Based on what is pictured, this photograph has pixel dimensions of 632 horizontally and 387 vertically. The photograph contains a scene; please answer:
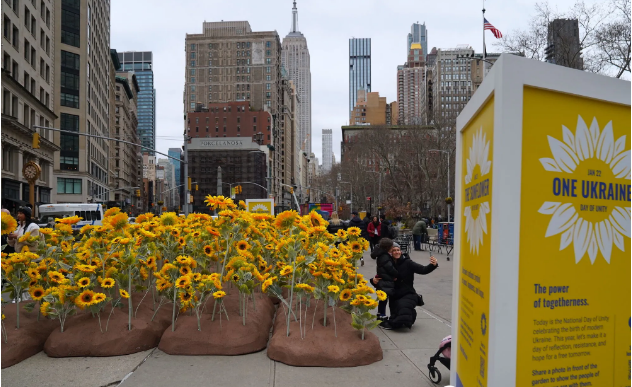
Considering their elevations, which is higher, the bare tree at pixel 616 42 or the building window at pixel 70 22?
the building window at pixel 70 22

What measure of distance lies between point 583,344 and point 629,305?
0.28 meters

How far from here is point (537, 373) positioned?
1972mm

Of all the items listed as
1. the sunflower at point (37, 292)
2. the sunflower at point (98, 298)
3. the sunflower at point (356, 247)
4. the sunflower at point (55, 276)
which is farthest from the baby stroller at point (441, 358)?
the sunflower at point (37, 292)

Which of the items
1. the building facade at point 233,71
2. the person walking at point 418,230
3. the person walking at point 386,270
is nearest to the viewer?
the person walking at point 386,270

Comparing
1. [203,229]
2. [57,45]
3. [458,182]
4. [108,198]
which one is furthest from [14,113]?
[108,198]

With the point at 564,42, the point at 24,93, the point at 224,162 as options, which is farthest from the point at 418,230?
the point at 224,162

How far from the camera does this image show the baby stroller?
434 cm

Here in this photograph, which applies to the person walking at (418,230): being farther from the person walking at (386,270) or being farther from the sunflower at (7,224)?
the sunflower at (7,224)

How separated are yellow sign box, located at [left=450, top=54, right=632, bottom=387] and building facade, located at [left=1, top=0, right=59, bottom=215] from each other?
110 feet

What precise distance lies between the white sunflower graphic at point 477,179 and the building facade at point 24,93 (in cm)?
3306

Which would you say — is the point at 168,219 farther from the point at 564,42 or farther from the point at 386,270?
the point at 564,42

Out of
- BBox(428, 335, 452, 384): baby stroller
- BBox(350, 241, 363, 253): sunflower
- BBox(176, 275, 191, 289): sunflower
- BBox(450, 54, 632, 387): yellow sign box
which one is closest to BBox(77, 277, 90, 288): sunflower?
BBox(176, 275, 191, 289): sunflower

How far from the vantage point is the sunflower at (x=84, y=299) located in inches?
194

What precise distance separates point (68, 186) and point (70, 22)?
19783 millimetres
